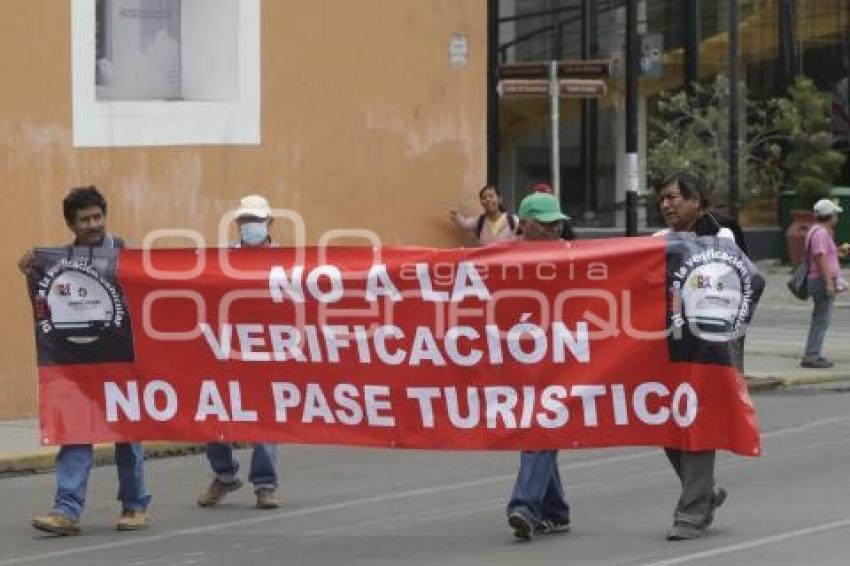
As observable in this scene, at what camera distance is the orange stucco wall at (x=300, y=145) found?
15312 millimetres

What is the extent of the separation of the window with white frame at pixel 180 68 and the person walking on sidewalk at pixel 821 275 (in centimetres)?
572

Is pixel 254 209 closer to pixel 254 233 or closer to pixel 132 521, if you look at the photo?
pixel 254 233

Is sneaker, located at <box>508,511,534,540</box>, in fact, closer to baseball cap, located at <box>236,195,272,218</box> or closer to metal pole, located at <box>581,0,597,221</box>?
baseball cap, located at <box>236,195,272,218</box>

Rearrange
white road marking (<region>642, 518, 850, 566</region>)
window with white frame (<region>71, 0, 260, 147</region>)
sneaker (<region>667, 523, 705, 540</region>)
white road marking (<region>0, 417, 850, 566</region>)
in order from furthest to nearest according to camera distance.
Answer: window with white frame (<region>71, 0, 260, 147</region>)
white road marking (<region>0, 417, 850, 566</region>)
sneaker (<region>667, 523, 705, 540</region>)
white road marking (<region>642, 518, 850, 566</region>)

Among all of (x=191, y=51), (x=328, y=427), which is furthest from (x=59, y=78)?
(x=328, y=427)

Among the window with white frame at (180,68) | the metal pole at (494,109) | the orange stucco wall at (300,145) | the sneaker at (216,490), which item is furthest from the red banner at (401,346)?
the metal pole at (494,109)

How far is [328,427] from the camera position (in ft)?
34.4

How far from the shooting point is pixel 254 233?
37.4 feet

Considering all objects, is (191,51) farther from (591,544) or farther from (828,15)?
(828,15)

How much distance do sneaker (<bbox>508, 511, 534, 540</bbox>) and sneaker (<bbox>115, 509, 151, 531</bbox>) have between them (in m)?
2.11

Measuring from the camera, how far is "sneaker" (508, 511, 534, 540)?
390 inches

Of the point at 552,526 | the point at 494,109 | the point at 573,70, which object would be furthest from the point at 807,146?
the point at 552,526

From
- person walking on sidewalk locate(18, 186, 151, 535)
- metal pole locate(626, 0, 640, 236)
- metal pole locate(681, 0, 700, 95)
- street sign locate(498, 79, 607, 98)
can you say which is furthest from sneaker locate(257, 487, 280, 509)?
metal pole locate(681, 0, 700, 95)

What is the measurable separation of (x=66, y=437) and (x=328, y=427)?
1419 millimetres
